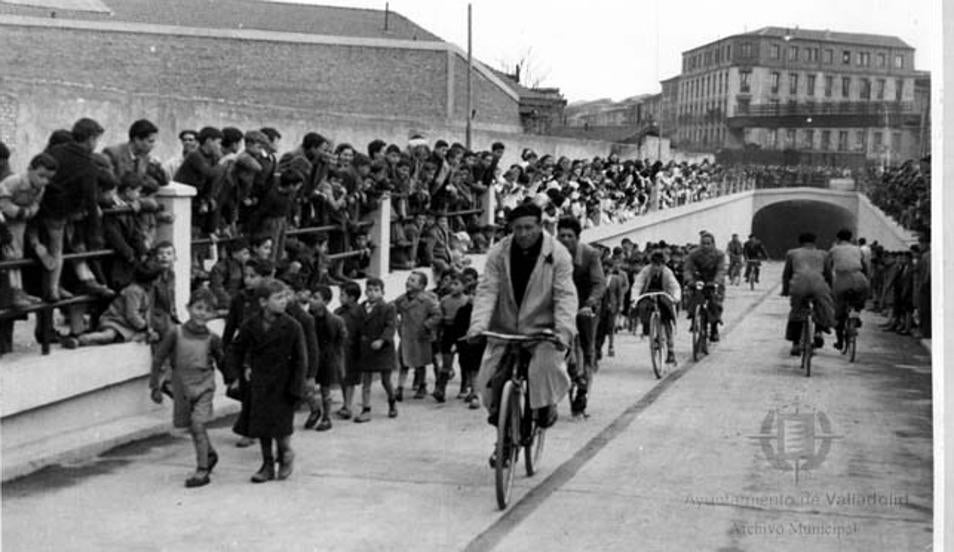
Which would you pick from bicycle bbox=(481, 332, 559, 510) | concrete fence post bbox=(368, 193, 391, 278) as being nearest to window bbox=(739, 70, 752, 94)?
concrete fence post bbox=(368, 193, 391, 278)

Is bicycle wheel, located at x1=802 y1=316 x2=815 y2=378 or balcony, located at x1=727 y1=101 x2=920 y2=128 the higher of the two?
balcony, located at x1=727 y1=101 x2=920 y2=128

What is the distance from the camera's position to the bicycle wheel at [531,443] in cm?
888

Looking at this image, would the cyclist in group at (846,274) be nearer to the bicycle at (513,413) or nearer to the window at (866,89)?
the window at (866,89)

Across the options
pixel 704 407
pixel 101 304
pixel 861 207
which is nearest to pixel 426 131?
pixel 704 407

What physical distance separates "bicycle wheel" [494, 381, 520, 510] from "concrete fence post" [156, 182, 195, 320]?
377cm

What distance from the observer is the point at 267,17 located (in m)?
39.0

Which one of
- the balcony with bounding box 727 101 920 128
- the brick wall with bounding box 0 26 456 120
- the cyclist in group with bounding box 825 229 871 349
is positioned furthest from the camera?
the brick wall with bounding box 0 26 456 120

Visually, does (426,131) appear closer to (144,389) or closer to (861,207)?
(144,389)

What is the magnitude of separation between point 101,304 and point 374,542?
13.6 feet

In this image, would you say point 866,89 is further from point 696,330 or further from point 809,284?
point 809,284

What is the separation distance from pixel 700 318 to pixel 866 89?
22.6 ft

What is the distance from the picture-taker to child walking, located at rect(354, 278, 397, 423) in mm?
11383

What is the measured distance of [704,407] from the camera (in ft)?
42.1

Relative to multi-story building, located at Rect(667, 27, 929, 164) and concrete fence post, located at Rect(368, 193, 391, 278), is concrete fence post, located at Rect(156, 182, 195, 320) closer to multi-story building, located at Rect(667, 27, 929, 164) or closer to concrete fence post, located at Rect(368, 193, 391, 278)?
concrete fence post, located at Rect(368, 193, 391, 278)
